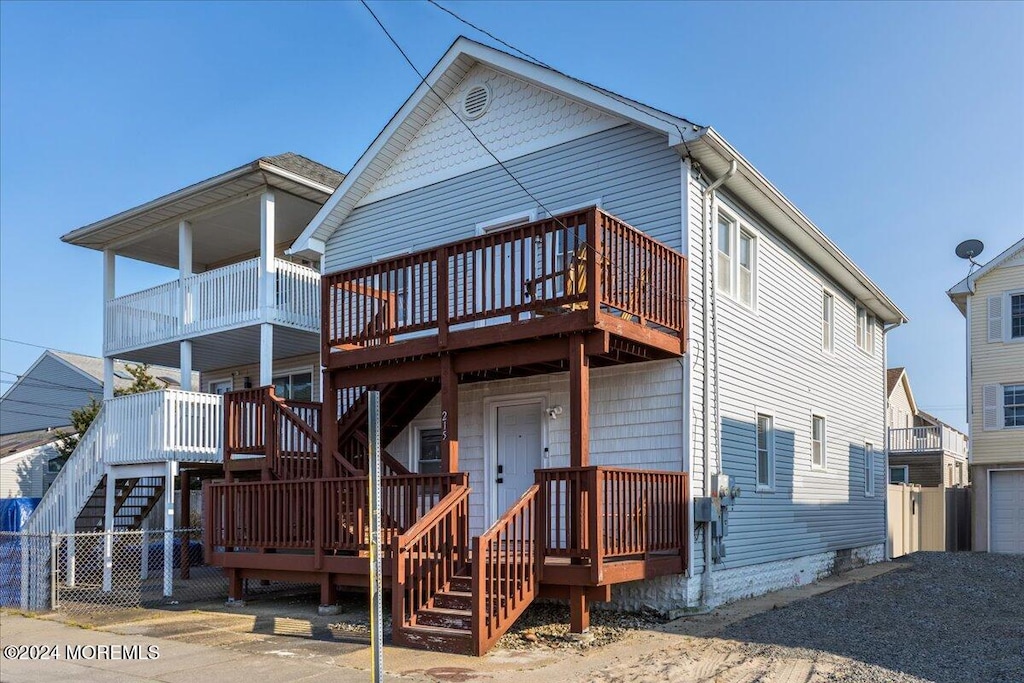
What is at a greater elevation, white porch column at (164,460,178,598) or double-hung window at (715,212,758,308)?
double-hung window at (715,212,758,308)

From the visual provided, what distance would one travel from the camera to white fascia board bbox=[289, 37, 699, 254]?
1195 centimetres

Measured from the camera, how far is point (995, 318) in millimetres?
24562

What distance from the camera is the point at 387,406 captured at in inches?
559

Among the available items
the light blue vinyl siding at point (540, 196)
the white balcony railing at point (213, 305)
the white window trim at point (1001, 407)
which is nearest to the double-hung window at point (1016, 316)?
the white window trim at point (1001, 407)

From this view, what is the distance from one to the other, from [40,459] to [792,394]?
28.2 metres

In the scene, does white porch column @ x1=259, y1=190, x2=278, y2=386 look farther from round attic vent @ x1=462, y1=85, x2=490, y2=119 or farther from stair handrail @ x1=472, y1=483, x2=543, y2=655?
stair handrail @ x1=472, y1=483, x2=543, y2=655

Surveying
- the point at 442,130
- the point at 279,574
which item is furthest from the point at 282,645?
the point at 442,130

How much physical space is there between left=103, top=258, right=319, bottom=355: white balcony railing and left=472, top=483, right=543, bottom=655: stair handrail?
807 cm

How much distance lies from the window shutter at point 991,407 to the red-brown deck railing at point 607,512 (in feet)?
56.1

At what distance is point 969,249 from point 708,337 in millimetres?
15262

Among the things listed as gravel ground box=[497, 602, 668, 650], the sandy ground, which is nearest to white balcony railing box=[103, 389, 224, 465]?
the sandy ground

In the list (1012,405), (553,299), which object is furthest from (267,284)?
(1012,405)

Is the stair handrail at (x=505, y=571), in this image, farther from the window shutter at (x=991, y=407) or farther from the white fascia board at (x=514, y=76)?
Result: the window shutter at (x=991, y=407)

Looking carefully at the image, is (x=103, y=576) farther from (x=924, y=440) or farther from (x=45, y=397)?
(x=924, y=440)
